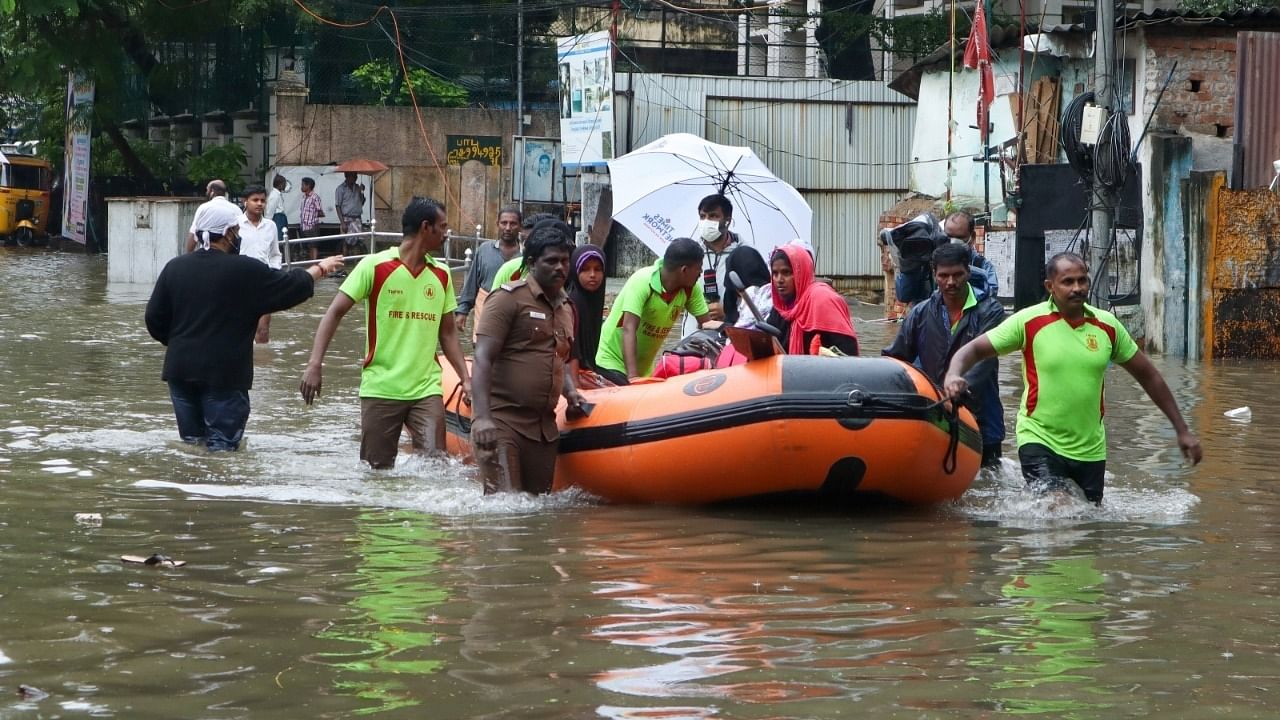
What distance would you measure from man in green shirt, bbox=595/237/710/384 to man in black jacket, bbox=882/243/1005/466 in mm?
1150

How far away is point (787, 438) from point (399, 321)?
2052 mm

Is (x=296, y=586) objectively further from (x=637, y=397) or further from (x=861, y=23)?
(x=861, y=23)

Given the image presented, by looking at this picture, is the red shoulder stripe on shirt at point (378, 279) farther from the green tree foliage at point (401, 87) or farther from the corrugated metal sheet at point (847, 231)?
the green tree foliage at point (401, 87)

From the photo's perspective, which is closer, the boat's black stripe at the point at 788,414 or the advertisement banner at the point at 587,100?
the boat's black stripe at the point at 788,414

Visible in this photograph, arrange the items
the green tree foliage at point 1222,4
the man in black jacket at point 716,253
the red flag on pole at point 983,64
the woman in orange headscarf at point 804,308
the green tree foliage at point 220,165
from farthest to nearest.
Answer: the green tree foliage at point 220,165 < the green tree foliage at point 1222,4 < the red flag on pole at point 983,64 < the man in black jacket at point 716,253 < the woman in orange headscarf at point 804,308

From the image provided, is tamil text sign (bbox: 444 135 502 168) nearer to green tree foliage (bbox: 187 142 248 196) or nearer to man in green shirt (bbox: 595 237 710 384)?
green tree foliage (bbox: 187 142 248 196)

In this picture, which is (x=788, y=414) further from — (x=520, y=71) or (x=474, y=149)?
(x=474, y=149)

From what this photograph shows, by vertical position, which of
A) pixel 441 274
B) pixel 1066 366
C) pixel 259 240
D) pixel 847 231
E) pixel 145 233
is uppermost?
pixel 847 231

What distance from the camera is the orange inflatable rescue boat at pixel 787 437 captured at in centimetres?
736

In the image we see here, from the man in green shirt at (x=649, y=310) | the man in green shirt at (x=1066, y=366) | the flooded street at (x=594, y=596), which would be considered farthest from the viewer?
the man in green shirt at (x=649, y=310)

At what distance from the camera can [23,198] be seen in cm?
3756

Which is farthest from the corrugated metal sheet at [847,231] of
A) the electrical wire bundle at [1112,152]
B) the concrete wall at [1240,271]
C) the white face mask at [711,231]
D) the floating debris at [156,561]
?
the floating debris at [156,561]

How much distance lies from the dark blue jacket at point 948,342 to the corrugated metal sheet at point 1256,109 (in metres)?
8.42

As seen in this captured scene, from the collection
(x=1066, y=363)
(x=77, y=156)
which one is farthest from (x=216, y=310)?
(x=77, y=156)
